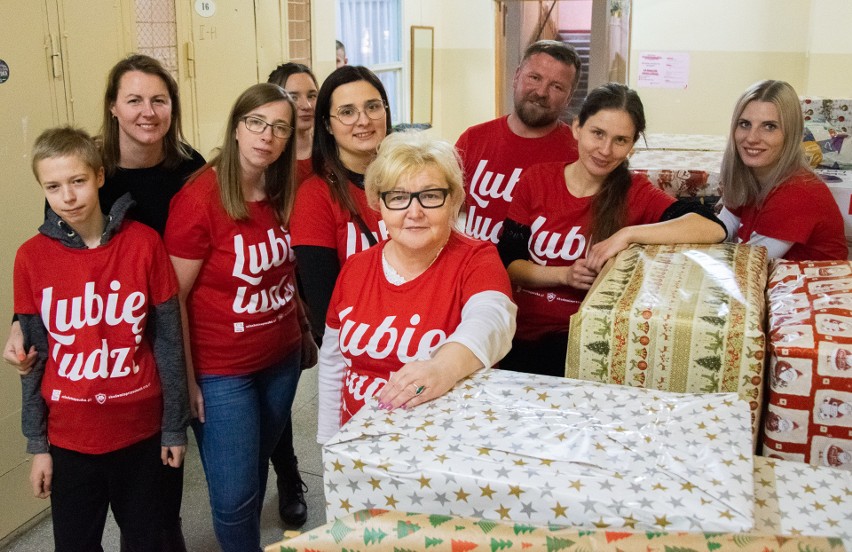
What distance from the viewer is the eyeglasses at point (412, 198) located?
1438 millimetres

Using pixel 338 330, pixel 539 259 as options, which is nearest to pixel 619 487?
pixel 338 330

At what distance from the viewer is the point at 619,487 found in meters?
0.91

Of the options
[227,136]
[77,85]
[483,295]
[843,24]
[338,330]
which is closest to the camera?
[483,295]

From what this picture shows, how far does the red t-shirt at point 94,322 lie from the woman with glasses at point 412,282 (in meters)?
0.53

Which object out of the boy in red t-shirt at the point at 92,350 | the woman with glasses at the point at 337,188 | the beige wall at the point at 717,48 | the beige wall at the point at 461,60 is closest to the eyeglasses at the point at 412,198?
the woman with glasses at the point at 337,188

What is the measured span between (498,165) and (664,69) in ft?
12.1

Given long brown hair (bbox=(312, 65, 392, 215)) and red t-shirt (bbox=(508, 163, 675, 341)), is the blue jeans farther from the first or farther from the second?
red t-shirt (bbox=(508, 163, 675, 341))

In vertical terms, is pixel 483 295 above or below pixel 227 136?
below

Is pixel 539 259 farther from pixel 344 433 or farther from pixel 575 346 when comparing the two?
pixel 344 433

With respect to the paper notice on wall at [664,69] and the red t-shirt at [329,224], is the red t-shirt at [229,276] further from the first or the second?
the paper notice on wall at [664,69]

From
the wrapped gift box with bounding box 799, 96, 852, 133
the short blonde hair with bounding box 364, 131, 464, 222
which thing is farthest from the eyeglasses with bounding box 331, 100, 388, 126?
the wrapped gift box with bounding box 799, 96, 852, 133

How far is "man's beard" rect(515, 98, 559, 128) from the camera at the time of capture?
7.52ft

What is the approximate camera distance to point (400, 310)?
1.43 meters

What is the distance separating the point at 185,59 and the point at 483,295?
247 cm
